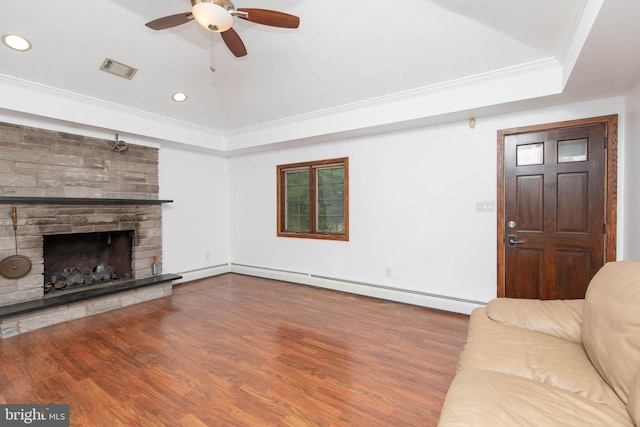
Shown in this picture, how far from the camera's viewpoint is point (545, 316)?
6.27ft

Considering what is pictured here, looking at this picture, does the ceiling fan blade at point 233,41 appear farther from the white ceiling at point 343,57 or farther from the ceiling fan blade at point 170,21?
the white ceiling at point 343,57

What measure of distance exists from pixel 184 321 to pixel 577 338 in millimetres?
3449

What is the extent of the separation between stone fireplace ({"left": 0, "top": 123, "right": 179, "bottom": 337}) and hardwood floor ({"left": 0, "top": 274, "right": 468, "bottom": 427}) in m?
0.39

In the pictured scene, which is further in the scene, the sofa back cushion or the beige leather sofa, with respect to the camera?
the sofa back cushion

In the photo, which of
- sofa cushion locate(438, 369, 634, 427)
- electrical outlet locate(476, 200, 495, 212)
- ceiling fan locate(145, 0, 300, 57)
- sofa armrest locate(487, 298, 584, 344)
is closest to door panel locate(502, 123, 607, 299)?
electrical outlet locate(476, 200, 495, 212)

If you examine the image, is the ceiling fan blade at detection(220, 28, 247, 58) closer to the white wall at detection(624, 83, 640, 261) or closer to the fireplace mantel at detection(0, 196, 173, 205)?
the fireplace mantel at detection(0, 196, 173, 205)

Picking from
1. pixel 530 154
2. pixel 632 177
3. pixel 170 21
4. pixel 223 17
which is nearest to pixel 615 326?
pixel 632 177

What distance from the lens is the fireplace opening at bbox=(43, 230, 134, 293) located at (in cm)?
378

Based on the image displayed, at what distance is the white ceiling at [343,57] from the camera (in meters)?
2.33

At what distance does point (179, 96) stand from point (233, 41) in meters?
1.92

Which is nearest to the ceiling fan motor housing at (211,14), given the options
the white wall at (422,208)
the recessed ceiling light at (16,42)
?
the recessed ceiling light at (16,42)

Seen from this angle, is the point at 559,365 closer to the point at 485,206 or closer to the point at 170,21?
the point at 485,206

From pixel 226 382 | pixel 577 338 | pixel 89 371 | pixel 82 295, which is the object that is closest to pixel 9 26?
pixel 82 295

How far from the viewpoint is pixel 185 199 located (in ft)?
16.5
